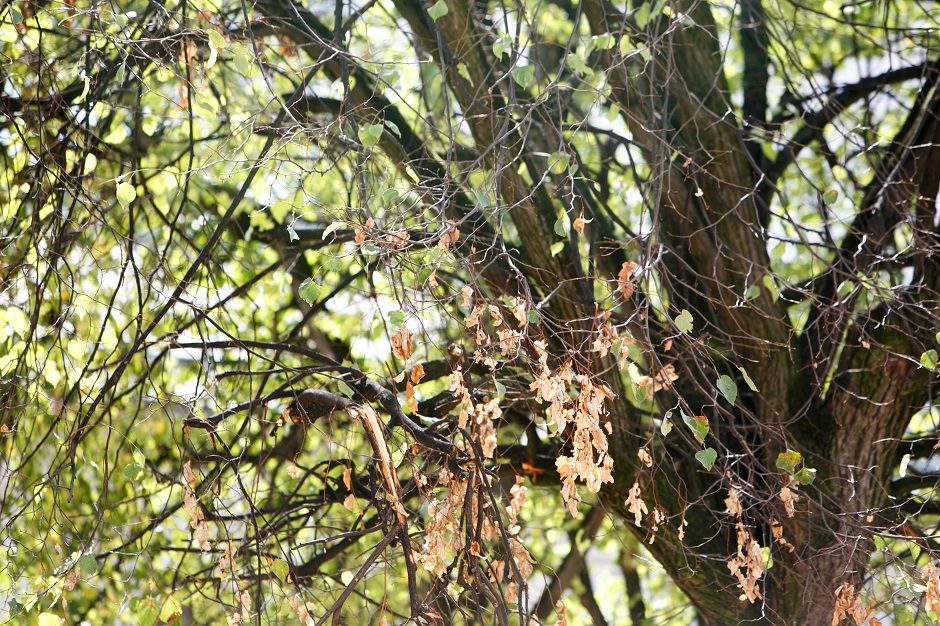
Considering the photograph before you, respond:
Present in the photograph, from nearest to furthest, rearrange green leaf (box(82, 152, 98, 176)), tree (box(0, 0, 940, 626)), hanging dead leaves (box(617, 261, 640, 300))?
hanging dead leaves (box(617, 261, 640, 300))
tree (box(0, 0, 940, 626))
green leaf (box(82, 152, 98, 176))

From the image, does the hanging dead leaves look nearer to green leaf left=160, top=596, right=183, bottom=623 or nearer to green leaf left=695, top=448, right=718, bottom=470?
green leaf left=695, top=448, right=718, bottom=470

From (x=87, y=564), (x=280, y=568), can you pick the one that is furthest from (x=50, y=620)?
(x=280, y=568)

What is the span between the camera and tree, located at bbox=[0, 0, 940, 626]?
9.47ft

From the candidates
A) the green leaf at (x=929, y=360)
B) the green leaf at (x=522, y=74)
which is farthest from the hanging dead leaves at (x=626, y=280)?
the green leaf at (x=929, y=360)

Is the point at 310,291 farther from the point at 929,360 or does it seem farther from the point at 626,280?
the point at 929,360

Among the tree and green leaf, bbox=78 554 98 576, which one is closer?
green leaf, bbox=78 554 98 576

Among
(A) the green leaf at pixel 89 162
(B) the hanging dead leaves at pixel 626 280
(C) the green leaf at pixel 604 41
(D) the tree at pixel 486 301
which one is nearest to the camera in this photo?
(B) the hanging dead leaves at pixel 626 280

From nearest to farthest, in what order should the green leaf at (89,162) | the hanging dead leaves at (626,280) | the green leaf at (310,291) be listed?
the green leaf at (310,291) < the hanging dead leaves at (626,280) < the green leaf at (89,162)

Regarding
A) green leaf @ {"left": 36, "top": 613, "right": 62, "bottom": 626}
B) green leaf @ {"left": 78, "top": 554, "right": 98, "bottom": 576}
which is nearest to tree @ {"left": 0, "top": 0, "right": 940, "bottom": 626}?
green leaf @ {"left": 78, "top": 554, "right": 98, "bottom": 576}

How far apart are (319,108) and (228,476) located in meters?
1.70

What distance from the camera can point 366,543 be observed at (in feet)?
15.8

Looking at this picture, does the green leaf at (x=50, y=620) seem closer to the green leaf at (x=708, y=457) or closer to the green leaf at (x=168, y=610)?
the green leaf at (x=168, y=610)

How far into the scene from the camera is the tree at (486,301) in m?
2.89

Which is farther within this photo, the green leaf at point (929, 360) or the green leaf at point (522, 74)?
the green leaf at point (929, 360)
